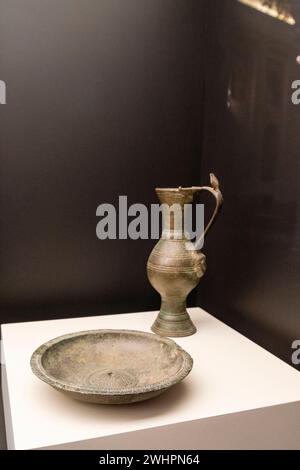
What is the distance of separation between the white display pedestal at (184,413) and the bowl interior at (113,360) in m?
0.05

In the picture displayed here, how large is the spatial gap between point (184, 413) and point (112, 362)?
9.9 inches

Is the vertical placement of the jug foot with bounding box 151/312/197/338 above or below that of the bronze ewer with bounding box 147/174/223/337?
below

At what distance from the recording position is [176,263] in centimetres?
118

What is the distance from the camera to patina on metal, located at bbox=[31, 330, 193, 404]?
2.85 ft

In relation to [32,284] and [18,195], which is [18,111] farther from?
[32,284]

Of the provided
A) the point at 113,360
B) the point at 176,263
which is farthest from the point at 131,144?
the point at 113,360

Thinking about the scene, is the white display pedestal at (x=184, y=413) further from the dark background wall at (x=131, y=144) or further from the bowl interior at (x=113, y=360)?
the dark background wall at (x=131, y=144)

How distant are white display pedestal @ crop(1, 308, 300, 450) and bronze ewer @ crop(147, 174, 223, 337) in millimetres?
Result: 151

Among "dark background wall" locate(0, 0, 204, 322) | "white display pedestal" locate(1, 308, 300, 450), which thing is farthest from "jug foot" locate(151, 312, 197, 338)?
"dark background wall" locate(0, 0, 204, 322)

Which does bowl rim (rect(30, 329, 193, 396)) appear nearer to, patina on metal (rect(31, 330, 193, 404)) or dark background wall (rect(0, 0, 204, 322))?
patina on metal (rect(31, 330, 193, 404))

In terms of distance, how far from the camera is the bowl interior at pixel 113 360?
0.96m

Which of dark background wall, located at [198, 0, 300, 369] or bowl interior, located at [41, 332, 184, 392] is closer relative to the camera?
bowl interior, located at [41, 332, 184, 392]

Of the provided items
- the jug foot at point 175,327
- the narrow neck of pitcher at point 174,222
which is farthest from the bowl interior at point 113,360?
the narrow neck of pitcher at point 174,222
